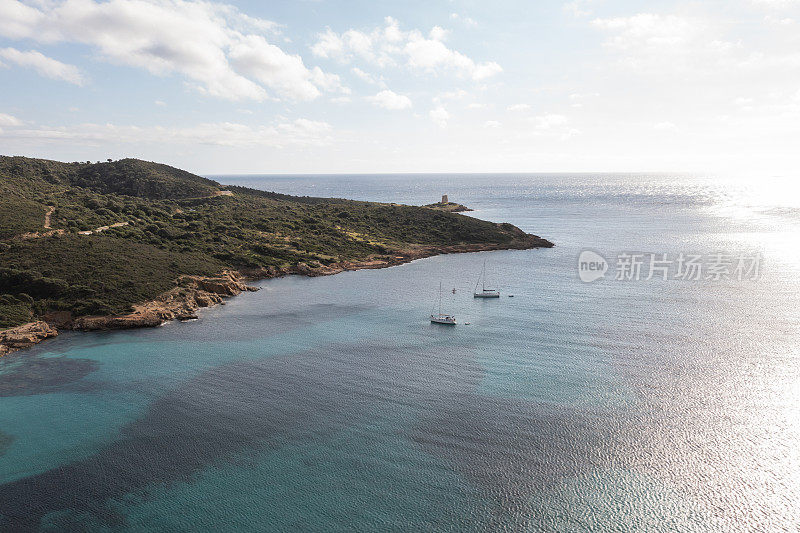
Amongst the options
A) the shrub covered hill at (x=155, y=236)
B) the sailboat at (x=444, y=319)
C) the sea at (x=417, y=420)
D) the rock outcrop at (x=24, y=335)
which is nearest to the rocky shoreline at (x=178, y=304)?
the rock outcrop at (x=24, y=335)

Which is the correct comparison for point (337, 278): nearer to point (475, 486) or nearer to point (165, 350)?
point (165, 350)

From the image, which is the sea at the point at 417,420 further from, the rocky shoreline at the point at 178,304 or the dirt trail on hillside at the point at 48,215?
the dirt trail on hillside at the point at 48,215

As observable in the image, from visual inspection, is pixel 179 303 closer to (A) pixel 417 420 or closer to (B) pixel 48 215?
(B) pixel 48 215

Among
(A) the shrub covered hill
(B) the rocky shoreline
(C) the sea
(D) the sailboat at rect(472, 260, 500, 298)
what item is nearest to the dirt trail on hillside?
(A) the shrub covered hill

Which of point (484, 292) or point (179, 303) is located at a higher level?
point (484, 292)

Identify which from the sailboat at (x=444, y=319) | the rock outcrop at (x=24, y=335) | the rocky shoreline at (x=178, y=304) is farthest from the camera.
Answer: the sailboat at (x=444, y=319)

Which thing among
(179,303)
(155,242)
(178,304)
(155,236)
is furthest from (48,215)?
(178,304)

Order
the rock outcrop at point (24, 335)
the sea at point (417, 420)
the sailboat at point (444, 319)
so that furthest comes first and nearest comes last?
the sailboat at point (444, 319) → the rock outcrop at point (24, 335) → the sea at point (417, 420)
